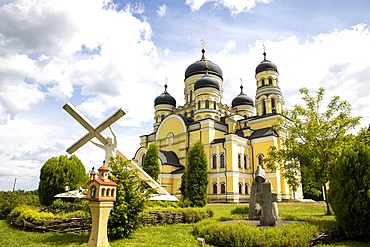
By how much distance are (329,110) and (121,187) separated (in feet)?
38.6

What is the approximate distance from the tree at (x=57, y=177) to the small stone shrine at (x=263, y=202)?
859cm

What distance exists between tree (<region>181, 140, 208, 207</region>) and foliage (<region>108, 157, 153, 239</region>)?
9.63m

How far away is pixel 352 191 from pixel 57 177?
13.0 metres

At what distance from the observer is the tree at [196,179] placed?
17.5m

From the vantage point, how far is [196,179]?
17969 mm

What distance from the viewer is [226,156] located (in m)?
28.4

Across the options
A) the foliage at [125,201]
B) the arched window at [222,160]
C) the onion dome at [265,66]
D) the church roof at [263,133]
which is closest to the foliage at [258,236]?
the foliage at [125,201]

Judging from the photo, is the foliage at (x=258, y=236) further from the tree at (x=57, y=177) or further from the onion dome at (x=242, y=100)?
the onion dome at (x=242, y=100)

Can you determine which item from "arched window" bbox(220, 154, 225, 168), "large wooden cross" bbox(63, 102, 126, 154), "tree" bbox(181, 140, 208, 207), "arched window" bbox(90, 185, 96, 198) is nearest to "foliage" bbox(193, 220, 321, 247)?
"arched window" bbox(90, 185, 96, 198)

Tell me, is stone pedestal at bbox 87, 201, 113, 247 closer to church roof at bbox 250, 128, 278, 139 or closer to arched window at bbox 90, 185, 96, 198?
→ arched window at bbox 90, 185, 96, 198

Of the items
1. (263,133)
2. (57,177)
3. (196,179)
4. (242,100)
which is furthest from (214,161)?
Result: (57,177)

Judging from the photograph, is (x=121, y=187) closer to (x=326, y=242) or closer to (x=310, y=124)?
(x=326, y=242)

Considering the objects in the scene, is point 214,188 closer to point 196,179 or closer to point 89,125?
point 196,179

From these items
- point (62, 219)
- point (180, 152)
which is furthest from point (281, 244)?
point (180, 152)
